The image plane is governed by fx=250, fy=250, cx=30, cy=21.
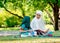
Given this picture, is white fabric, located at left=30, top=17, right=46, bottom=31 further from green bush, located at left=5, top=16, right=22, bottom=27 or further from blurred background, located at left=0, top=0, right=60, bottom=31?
green bush, located at left=5, top=16, right=22, bottom=27

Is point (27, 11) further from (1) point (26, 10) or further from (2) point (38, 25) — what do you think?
(2) point (38, 25)

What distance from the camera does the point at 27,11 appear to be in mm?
26656

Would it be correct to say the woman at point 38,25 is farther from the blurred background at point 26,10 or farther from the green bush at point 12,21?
the green bush at point 12,21

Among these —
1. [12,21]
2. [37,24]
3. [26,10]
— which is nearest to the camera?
[37,24]

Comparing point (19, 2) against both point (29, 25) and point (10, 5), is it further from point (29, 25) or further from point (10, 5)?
point (29, 25)

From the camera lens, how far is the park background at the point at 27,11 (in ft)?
72.3

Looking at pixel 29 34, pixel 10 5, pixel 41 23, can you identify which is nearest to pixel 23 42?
pixel 29 34

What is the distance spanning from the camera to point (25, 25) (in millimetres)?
11523

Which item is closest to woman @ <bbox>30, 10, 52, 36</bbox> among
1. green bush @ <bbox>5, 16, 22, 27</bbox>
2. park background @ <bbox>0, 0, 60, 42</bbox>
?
park background @ <bbox>0, 0, 60, 42</bbox>

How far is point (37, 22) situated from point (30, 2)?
35.9 ft

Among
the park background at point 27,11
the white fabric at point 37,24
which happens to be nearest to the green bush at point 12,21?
the park background at point 27,11

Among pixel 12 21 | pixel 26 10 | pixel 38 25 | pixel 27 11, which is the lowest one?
pixel 12 21

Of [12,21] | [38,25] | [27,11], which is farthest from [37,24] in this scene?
[12,21]

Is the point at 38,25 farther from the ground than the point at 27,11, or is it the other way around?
the point at 27,11
